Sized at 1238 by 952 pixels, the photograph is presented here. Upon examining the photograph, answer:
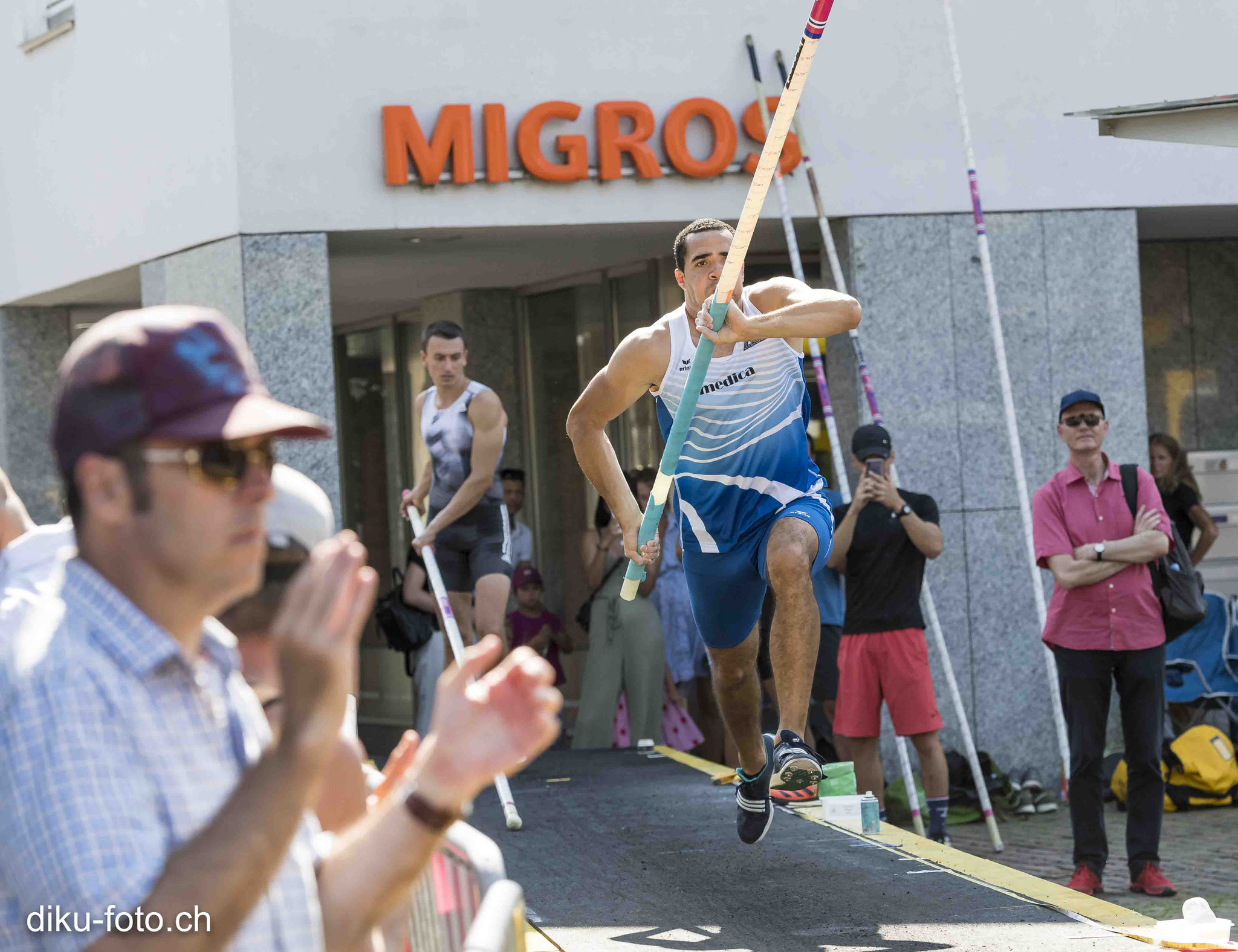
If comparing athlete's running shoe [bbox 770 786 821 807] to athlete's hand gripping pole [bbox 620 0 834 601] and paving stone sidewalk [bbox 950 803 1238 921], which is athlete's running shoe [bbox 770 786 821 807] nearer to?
athlete's hand gripping pole [bbox 620 0 834 601]

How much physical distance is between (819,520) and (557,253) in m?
6.44

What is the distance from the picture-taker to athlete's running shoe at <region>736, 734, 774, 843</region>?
20.7ft

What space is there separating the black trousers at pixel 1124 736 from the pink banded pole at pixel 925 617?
1.31m

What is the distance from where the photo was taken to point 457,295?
14.2 metres

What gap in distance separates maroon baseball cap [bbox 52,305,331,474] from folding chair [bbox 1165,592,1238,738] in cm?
992

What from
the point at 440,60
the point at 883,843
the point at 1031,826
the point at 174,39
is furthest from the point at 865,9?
the point at 883,843

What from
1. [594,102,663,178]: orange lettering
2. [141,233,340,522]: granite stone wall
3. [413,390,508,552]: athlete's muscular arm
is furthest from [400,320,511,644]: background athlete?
[594,102,663,178]: orange lettering

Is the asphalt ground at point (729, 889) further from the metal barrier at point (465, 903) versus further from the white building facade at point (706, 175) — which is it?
the white building facade at point (706, 175)

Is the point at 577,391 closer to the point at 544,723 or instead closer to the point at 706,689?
the point at 706,689

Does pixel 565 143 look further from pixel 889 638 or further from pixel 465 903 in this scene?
pixel 465 903

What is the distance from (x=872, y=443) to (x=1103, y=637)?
158 centimetres

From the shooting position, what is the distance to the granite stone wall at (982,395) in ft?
36.0

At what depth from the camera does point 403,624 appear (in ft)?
37.5

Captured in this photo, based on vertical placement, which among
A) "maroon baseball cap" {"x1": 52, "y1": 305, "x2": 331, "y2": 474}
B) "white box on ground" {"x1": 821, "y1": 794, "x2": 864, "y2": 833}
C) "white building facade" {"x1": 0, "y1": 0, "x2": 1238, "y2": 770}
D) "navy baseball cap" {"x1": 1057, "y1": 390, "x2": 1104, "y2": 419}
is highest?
"white building facade" {"x1": 0, "y1": 0, "x2": 1238, "y2": 770}
